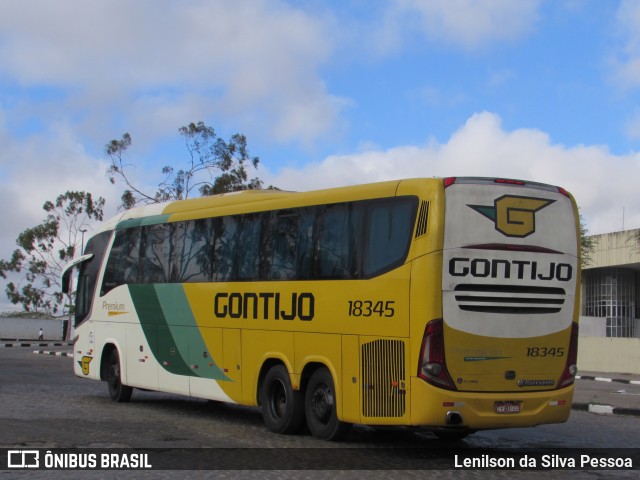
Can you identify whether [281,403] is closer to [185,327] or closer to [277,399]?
[277,399]

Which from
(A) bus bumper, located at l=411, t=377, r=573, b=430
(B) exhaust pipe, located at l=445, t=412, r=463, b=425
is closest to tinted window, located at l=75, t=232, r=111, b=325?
(A) bus bumper, located at l=411, t=377, r=573, b=430

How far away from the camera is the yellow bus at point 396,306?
10602mm

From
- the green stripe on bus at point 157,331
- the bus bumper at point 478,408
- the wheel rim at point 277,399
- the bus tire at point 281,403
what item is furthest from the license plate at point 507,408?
the green stripe on bus at point 157,331

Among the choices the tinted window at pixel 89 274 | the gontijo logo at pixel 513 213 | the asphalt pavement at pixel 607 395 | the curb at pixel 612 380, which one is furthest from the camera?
the curb at pixel 612 380

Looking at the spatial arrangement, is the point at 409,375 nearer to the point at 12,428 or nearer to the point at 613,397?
the point at 12,428

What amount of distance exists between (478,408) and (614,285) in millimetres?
38494

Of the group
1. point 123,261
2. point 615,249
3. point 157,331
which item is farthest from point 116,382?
point 615,249

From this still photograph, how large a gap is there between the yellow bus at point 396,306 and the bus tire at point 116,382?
333 centimetres

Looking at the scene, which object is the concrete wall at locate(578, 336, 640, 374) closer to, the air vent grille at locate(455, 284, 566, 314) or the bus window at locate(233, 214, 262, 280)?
the bus window at locate(233, 214, 262, 280)

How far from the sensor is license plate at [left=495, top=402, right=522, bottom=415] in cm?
1073

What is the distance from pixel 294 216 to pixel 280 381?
7.91 feet

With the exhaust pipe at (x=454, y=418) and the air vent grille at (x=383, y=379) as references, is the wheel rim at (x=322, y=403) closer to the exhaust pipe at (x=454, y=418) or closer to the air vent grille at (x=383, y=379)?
the air vent grille at (x=383, y=379)

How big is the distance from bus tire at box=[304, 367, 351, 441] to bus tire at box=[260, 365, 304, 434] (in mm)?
199

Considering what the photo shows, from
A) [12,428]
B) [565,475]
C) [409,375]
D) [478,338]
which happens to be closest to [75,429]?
[12,428]
